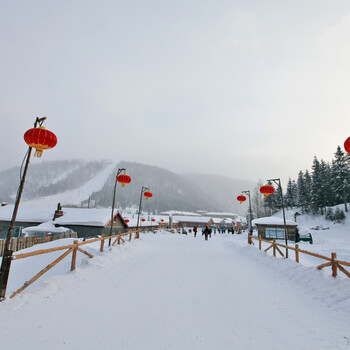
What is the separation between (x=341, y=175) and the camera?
4709cm

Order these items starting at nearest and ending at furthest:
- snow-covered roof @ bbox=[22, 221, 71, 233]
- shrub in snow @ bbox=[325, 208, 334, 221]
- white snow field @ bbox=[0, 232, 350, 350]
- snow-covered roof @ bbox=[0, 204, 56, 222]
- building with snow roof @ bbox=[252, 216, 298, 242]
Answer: white snow field @ bbox=[0, 232, 350, 350] → snow-covered roof @ bbox=[22, 221, 71, 233] → snow-covered roof @ bbox=[0, 204, 56, 222] → building with snow roof @ bbox=[252, 216, 298, 242] → shrub in snow @ bbox=[325, 208, 334, 221]

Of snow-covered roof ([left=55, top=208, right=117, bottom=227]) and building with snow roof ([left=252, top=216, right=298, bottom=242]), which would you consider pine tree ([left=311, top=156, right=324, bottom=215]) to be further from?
snow-covered roof ([left=55, top=208, right=117, bottom=227])

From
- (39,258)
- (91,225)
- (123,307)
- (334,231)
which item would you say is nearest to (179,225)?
(334,231)

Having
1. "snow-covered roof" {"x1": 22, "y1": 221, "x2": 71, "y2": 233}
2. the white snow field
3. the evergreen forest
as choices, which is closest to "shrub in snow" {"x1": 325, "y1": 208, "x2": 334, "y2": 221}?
the evergreen forest

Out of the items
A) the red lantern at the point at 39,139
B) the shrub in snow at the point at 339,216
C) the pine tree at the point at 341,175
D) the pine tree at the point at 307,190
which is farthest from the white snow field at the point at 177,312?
the pine tree at the point at 307,190

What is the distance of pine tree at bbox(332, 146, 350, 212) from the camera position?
152 ft

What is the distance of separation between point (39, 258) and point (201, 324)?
1053 centimetres

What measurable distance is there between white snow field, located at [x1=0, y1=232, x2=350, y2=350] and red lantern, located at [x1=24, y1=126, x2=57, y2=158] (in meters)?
3.50

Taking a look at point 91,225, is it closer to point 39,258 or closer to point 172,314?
point 39,258

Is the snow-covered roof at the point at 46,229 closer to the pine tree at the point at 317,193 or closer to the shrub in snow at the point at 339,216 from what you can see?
the shrub in snow at the point at 339,216

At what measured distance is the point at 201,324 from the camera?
403 centimetres

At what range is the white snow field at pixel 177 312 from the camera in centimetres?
344

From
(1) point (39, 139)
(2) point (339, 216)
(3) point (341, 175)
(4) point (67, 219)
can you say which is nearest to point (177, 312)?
(1) point (39, 139)

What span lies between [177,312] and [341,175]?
55.9 meters
